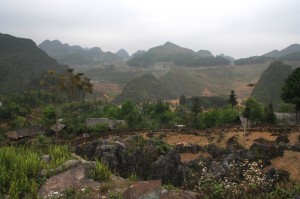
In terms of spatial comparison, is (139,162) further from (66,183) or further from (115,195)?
(115,195)

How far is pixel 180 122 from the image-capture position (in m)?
89.9

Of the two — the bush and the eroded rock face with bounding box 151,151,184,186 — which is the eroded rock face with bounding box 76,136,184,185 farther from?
the bush

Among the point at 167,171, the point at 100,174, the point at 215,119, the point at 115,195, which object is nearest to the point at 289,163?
the point at 167,171

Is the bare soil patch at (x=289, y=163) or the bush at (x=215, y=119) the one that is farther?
the bush at (x=215, y=119)

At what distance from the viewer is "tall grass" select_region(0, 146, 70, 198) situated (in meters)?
12.9

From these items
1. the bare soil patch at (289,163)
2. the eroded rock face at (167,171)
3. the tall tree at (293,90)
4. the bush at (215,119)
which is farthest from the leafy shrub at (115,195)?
the bush at (215,119)

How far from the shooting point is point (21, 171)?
13.8 metres

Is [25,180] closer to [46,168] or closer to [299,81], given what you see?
[46,168]

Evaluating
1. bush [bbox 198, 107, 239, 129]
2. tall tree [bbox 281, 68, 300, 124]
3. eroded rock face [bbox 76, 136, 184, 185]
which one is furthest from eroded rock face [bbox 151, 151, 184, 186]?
bush [bbox 198, 107, 239, 129]

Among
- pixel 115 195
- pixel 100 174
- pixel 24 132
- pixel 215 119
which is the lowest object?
pixel 24 132

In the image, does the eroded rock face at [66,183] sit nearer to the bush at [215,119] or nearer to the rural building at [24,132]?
the bush at [215,119]

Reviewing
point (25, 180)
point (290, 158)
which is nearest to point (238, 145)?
point (290, 158)

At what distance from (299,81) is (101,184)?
53.0 m

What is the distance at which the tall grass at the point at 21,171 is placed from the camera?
42.4ft
